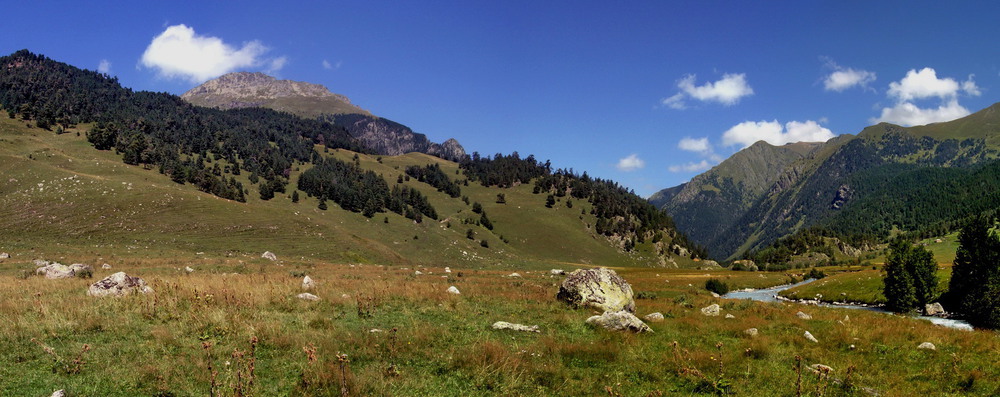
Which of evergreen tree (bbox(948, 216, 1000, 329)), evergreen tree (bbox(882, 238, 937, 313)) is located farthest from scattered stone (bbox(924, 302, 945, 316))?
evergreen tree (bbox(948, 216, 1000, 329))

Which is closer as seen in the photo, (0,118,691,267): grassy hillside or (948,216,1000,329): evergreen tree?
(948,216,1000,329): evergreen tree

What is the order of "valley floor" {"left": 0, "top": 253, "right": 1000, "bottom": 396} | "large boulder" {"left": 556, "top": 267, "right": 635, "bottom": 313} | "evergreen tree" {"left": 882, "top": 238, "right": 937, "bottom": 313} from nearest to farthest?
"valley floor" {"left": 0, "top": 253, "right": 1000, "bottom": 396}, "large boulder" {"left": 556, "top": 267, "right": 635, "bottom": 313}, "evergreen tree" {"left": 882, "top": 238, "right": 937, "bottom": 313}

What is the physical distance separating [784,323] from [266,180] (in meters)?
167

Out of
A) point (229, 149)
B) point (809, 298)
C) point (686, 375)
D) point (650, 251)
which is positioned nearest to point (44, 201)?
point (686, 375)

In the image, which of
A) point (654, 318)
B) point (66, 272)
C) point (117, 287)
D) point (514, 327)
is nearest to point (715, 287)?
point (654, 318)

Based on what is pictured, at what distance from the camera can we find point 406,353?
1109cm

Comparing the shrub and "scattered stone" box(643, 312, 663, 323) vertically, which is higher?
"scattered stone" box(643, 312, 663, 323)

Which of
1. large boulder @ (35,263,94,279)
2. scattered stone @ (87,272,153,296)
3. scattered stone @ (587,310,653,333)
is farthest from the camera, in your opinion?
large boulder @ (35,263,94,279)

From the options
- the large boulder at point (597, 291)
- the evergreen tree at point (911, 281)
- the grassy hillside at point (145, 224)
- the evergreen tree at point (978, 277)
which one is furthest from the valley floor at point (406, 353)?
the evergreen tree at point (911, 281)

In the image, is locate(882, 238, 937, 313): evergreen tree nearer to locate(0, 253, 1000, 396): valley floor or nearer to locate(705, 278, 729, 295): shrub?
locate(705, 278, 729, 295): shrub

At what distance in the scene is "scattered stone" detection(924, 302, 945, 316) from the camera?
1846 inches

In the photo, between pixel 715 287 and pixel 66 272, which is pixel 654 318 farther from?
pixel 715 287

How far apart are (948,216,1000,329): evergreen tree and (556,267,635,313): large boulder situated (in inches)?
1423

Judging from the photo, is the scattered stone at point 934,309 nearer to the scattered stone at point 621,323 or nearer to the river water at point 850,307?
the river water at point 850,307
